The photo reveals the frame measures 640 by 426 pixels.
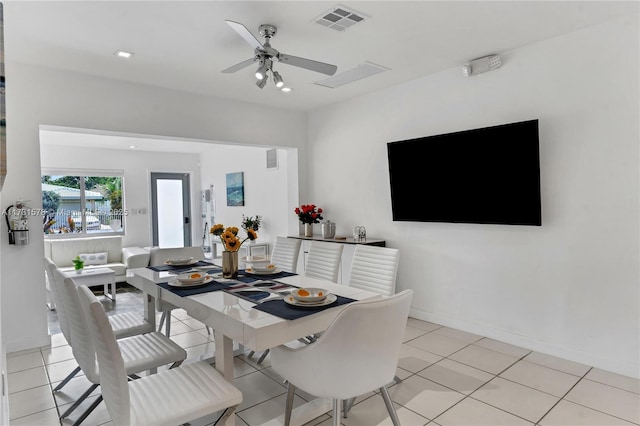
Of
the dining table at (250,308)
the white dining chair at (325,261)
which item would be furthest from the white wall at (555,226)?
the dining table at (250,308)

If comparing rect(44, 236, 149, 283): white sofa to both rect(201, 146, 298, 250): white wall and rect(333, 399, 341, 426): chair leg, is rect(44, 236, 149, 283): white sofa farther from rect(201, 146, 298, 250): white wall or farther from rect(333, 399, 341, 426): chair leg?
rect(333, 399, 341, 426): chair leg

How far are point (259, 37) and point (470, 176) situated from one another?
2212 millimetres

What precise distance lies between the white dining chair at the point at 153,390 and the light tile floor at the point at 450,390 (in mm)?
596

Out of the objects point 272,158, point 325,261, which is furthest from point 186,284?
point 272,158

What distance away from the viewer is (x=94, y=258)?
6.20 metres

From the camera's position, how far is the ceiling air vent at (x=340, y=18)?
2.63 metres

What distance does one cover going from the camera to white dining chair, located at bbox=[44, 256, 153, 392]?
2395mm

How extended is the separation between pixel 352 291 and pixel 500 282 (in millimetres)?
1814

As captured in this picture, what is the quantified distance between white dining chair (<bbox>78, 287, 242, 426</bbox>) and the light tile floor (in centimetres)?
60

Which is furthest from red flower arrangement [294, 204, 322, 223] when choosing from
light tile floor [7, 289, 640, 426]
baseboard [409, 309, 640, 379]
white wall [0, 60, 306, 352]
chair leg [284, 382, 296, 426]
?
chair leg [284, 382, 296, 426]

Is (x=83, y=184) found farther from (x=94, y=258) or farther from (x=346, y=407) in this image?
(x=346, y=407)

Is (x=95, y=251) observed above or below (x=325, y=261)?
below

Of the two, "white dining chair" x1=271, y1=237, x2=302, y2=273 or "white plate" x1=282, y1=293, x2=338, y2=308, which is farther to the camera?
"white dining chair" x1=271, y1=237, x2=302, y2=273

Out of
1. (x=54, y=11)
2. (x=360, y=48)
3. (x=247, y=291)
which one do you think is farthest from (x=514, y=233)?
(x=54, y=11)
